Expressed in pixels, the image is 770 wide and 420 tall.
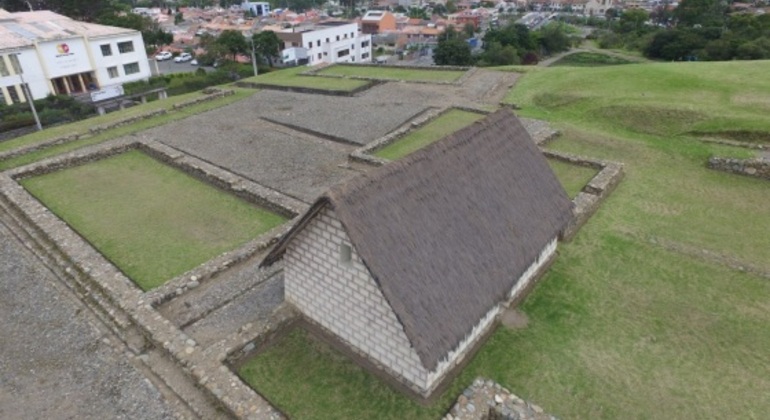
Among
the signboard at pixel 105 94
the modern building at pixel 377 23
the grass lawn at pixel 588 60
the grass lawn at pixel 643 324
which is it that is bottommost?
the grass lawn at pixel 588 60

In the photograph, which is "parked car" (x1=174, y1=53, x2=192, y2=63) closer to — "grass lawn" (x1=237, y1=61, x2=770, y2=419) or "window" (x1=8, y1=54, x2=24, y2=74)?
"window" (x1=8, y1=54, x2=24, y2=74)

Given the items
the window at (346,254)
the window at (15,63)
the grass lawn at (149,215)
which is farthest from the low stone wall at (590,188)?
the window at (15,63)

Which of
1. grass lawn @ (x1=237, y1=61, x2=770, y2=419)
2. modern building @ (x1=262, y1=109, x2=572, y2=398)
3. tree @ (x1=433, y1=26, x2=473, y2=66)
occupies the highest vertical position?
modern building @ (x1=262, y1=109, x2=572, y2=398)

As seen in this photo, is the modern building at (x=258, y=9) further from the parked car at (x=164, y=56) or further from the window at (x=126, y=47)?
the window at (x=126, y=47)

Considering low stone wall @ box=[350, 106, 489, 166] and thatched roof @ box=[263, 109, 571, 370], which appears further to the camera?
low stone wall @ box=[350, 106, 489, 166]

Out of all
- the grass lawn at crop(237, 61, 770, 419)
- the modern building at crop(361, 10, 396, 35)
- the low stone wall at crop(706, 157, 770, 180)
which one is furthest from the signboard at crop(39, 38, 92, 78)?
the modern building at crop(361, 10, 396, 35)

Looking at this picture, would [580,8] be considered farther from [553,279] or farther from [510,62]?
[553,279]
